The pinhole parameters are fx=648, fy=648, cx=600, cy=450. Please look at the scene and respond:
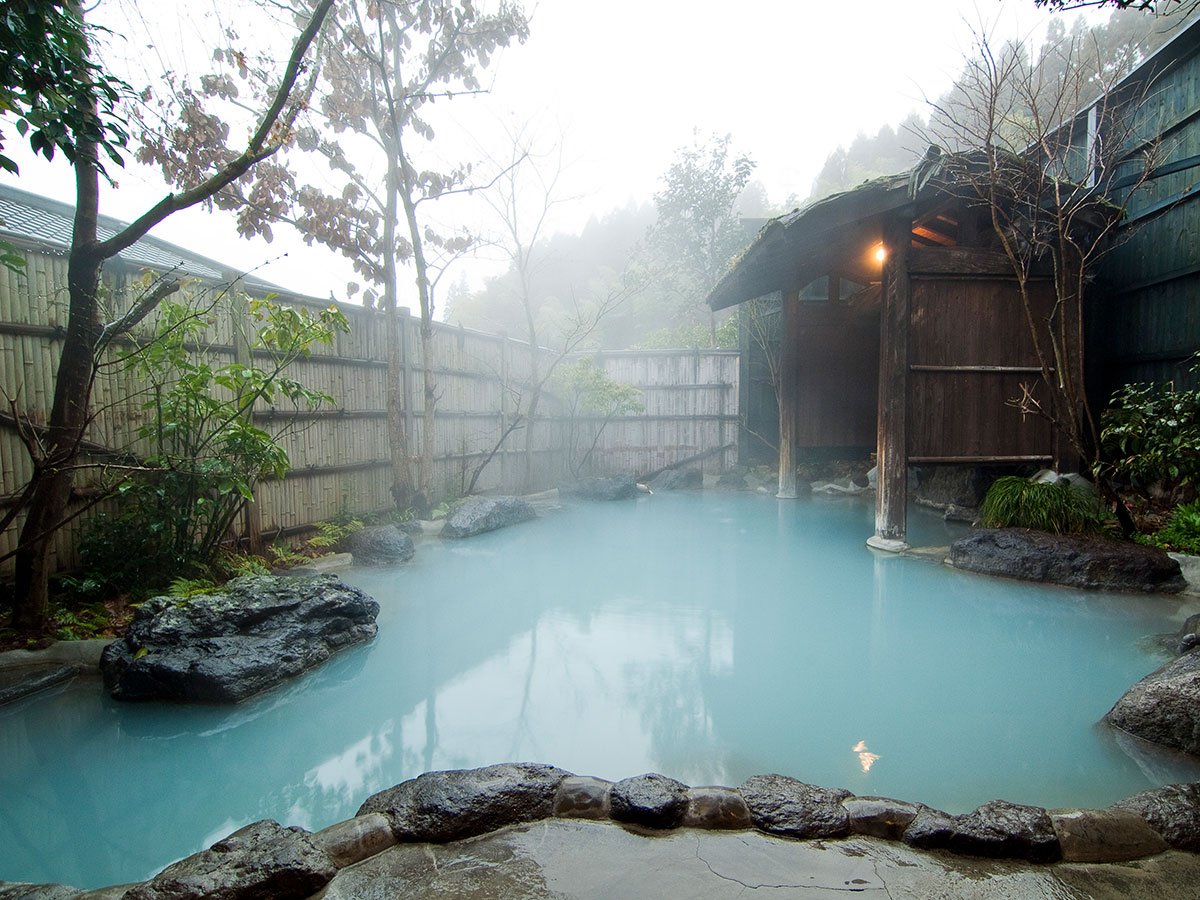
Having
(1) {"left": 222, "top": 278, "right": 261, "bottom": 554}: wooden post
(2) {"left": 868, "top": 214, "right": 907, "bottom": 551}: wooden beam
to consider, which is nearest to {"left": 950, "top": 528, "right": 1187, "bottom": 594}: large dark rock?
(2) {"left": 868, "top": 214, "right": 907, "bottom": 551}: wooden beam

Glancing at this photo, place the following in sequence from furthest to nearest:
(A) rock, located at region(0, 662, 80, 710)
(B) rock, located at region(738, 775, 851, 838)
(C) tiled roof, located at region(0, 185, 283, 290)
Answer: (C) tiled roof, located at region(0, 185, 283, 290) → (A) rock, located at region(0, 662, 80, 710) → (B) rock, located at region(738, 775, 851, 838)

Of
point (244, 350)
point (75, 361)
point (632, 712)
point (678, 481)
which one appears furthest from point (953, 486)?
point (75, 361)

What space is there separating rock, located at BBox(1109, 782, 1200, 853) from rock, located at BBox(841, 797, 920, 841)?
56 centimetres

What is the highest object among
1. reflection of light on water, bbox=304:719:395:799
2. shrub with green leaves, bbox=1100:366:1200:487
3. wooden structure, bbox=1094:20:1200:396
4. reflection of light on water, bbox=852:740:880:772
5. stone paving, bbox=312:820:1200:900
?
wooden structure, bbox=1094:20:1200:396

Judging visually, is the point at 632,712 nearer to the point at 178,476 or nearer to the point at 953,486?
the point at 178,476

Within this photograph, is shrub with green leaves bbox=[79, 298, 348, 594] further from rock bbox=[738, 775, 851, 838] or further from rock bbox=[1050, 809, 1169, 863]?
rock bbox=[1050, 809, 1169, 863]

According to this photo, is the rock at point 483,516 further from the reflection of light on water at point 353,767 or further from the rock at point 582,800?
the rock at point 582,800

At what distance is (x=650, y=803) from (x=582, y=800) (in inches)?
7.6

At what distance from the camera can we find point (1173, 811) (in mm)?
1646

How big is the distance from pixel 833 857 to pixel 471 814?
0.92m

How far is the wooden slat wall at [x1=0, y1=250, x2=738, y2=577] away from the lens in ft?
12.0

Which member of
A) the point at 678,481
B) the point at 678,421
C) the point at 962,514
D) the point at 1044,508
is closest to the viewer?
the point at 1044,508

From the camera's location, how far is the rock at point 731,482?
413 inches

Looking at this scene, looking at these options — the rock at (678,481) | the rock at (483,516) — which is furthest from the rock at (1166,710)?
the rock at (678,481)
